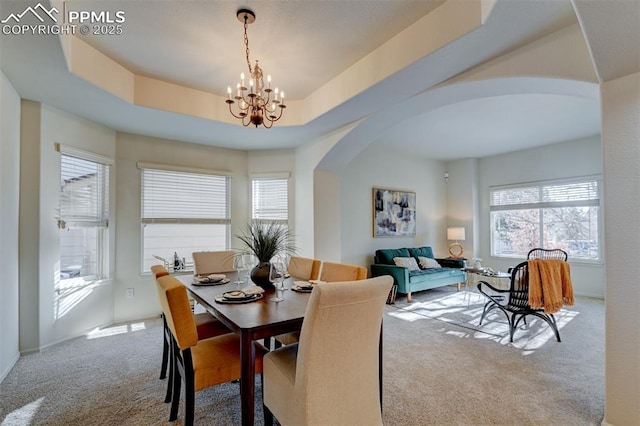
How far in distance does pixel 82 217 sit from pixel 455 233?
673 cm

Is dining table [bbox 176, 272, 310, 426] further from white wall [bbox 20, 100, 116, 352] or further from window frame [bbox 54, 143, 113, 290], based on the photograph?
window frame [bbox 54, 143, 113, 290]

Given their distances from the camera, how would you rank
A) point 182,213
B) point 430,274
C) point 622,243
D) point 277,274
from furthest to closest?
point 430,274, point 182,213, point 277,274, point 622,243

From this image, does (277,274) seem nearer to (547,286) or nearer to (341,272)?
(341,272)

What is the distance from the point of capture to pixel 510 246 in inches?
254

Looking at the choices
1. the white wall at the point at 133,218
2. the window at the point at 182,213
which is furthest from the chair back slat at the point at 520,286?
the white wall at the point at 133,218

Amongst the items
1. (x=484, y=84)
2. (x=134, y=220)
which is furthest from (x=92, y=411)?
(x=484, y=84)

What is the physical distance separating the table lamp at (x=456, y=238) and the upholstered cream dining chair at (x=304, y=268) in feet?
16.0

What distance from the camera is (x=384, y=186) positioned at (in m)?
6.16

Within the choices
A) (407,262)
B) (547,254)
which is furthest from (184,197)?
(547,254)

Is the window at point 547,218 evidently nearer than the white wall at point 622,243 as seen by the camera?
No

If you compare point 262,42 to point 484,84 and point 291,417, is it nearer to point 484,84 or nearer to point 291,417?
point 484,84

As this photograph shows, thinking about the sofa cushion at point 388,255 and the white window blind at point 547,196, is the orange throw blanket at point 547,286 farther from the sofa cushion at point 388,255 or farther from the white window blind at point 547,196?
the white window blind at point 547,196

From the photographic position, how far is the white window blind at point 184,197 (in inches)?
166

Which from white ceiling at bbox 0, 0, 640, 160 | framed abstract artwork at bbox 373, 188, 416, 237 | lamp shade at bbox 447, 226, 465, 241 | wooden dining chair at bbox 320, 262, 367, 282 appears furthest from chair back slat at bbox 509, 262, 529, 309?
lamp shade at bbox 447, 226, 465, 241
